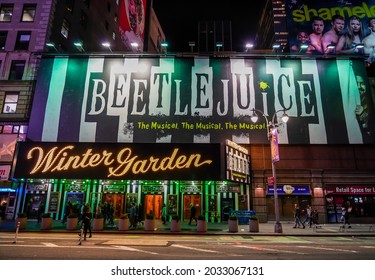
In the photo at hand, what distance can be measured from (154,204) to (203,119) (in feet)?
34.7

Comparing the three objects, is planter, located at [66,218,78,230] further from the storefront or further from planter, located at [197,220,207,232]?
the storefront

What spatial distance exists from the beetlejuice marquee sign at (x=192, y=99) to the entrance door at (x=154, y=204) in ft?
19.5

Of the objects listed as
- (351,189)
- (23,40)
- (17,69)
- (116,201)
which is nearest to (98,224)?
(116,201)

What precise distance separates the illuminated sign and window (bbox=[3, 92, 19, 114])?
8.59 meters

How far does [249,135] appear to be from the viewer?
2905cm

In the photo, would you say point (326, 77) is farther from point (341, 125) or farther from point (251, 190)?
point (251, 190)

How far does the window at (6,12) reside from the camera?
1249 inches

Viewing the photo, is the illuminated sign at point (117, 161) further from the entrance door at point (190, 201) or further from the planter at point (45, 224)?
the entrance door at point (190, 201)

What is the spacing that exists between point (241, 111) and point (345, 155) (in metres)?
12.2

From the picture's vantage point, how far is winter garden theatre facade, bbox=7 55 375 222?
91.5ft

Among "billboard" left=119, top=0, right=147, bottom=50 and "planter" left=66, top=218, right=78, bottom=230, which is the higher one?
"billboard" left=119, top=0, right=147, bottom=50

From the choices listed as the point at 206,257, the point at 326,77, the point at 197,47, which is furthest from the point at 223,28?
the point at 206,257

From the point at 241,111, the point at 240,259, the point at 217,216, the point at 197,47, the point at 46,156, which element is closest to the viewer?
the point at 240,259

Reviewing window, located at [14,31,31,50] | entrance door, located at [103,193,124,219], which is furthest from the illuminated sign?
window, located at [14,31,31,50]
